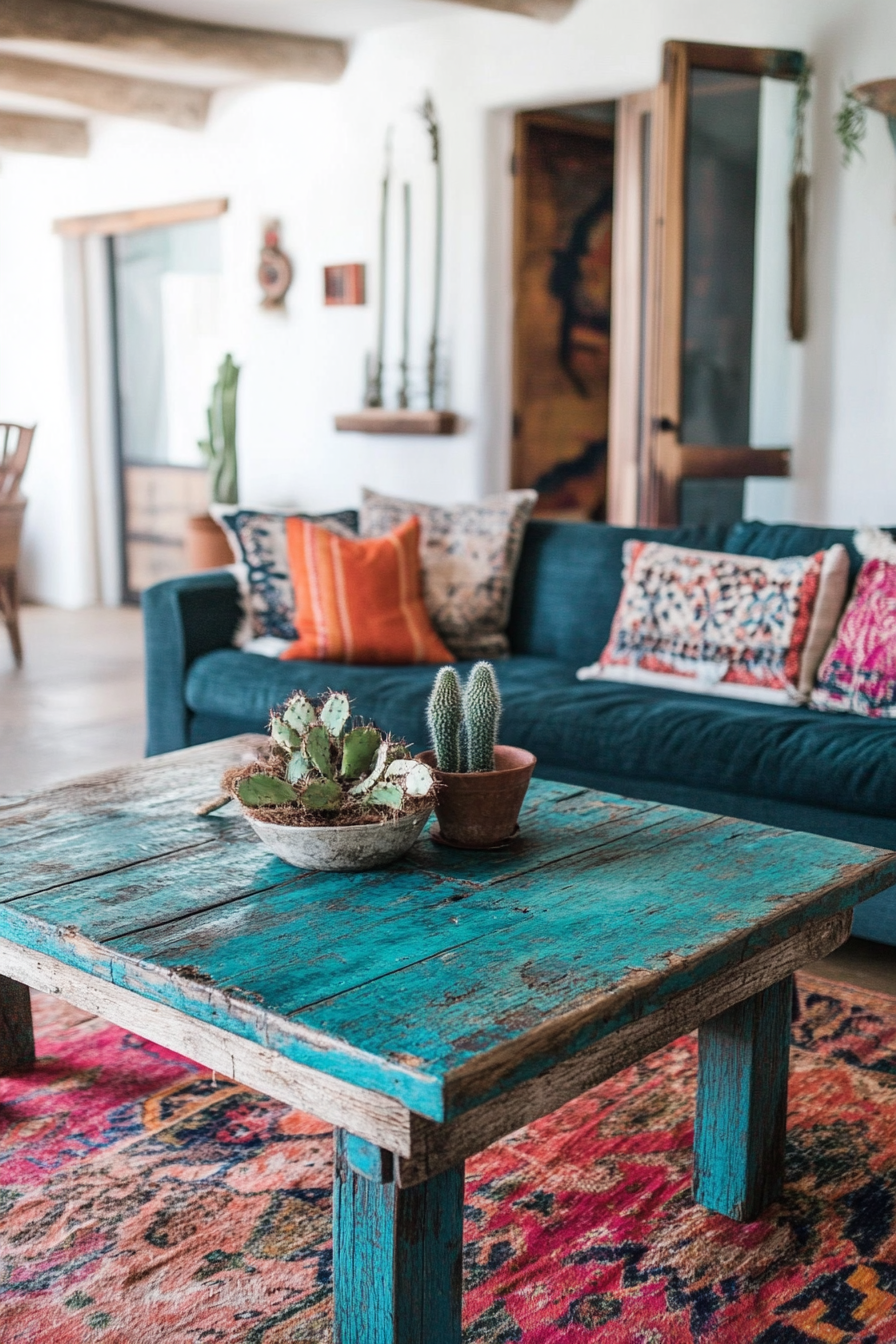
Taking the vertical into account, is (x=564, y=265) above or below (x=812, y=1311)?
above

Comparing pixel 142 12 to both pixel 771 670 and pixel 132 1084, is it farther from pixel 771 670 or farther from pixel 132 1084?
pixel 132 1084

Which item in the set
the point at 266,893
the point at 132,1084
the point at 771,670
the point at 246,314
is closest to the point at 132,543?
the point at 246,314

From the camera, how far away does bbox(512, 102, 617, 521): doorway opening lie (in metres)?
5.52

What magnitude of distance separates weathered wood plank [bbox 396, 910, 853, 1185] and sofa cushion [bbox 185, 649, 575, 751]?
145cm

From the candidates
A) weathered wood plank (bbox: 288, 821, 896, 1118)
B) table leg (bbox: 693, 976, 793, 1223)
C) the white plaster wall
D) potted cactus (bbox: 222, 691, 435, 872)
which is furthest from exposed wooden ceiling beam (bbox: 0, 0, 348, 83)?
table leg (bbox: 693, 976, 793, 1223)

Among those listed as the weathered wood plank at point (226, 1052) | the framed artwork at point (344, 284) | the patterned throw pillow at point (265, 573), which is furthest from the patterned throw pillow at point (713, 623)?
the framed artwork at point (344, 284)

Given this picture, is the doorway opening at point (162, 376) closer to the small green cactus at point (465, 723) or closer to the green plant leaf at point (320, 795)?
the small green cactus at point (465, 723)

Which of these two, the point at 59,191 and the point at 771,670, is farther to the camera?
the point at 59,191

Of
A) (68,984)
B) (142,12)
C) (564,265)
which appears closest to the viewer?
(68,984)

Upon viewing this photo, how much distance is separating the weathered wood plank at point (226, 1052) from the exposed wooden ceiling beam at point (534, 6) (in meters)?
4.05

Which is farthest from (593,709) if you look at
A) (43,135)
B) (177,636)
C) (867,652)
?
(43,135)

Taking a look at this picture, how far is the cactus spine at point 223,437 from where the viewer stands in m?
6.29

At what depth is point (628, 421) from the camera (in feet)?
17.8

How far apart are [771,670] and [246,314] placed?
4081 mm
